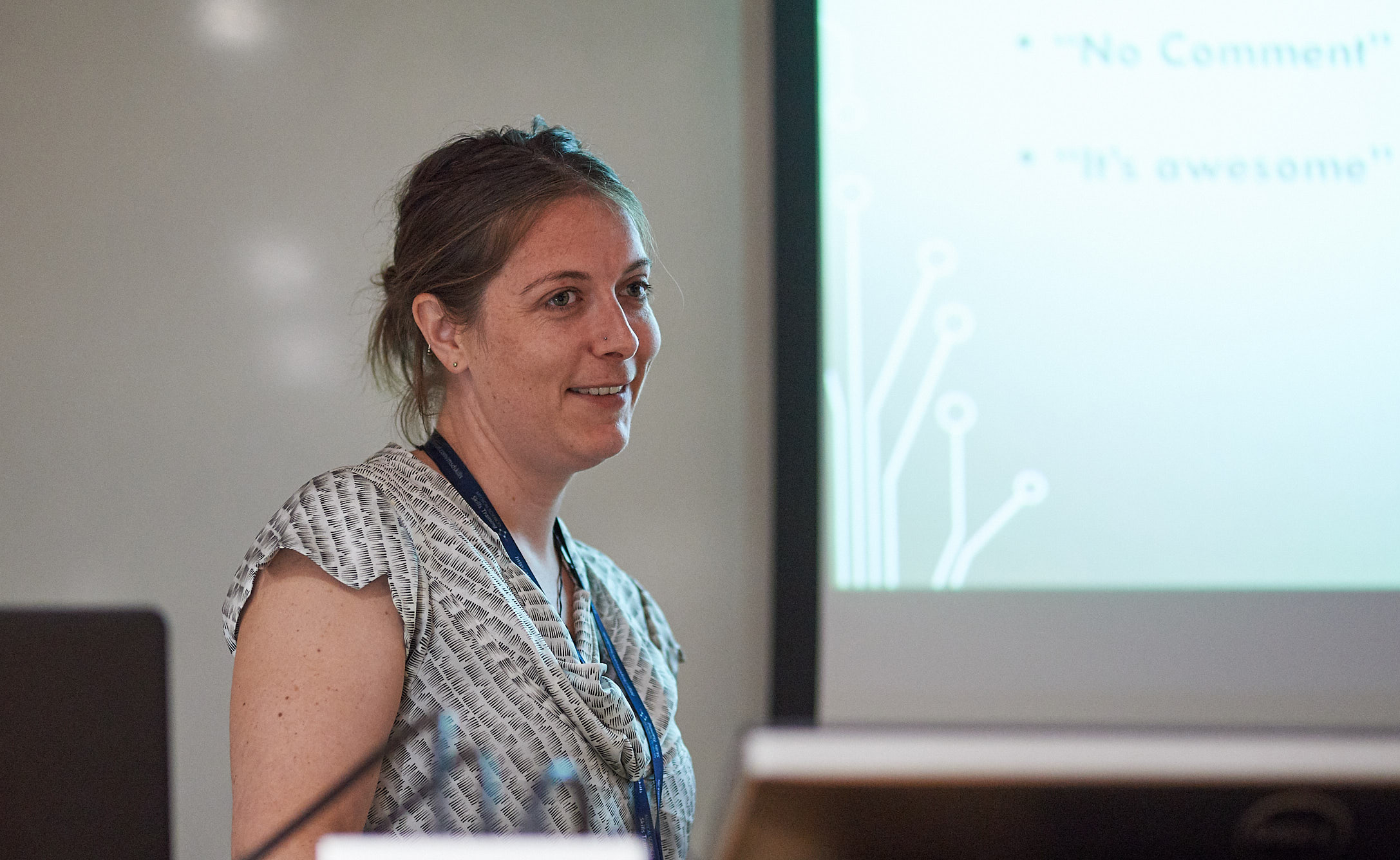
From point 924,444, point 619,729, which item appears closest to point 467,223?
point 619,729

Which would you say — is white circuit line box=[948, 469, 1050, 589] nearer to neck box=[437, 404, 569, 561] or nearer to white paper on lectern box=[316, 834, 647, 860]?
neck box=[437, 404, 569, 561]

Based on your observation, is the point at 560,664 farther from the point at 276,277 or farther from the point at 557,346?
the point at 276,277

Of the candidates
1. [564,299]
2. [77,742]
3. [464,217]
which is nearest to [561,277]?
[564,299]

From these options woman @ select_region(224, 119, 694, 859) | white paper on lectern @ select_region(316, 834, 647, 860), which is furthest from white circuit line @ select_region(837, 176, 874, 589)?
white paper on lectern @ select_region(316, 834, 647, 860)

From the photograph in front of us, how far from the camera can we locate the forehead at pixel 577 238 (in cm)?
142

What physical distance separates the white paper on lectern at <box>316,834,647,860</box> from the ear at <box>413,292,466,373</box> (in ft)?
2.88

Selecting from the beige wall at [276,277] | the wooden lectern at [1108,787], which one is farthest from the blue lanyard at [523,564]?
the beige wall at [276,277]

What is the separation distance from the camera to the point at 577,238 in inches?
56.9

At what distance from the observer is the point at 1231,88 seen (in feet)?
7.29

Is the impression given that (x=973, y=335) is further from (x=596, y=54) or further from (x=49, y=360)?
(x=49, y=360)

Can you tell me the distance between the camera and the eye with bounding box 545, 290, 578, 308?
1446 millimetres

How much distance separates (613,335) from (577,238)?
0.44 feet

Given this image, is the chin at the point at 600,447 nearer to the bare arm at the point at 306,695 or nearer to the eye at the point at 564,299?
the eye at the point at 564,299

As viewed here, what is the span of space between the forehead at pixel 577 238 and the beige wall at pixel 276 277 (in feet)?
3.19
